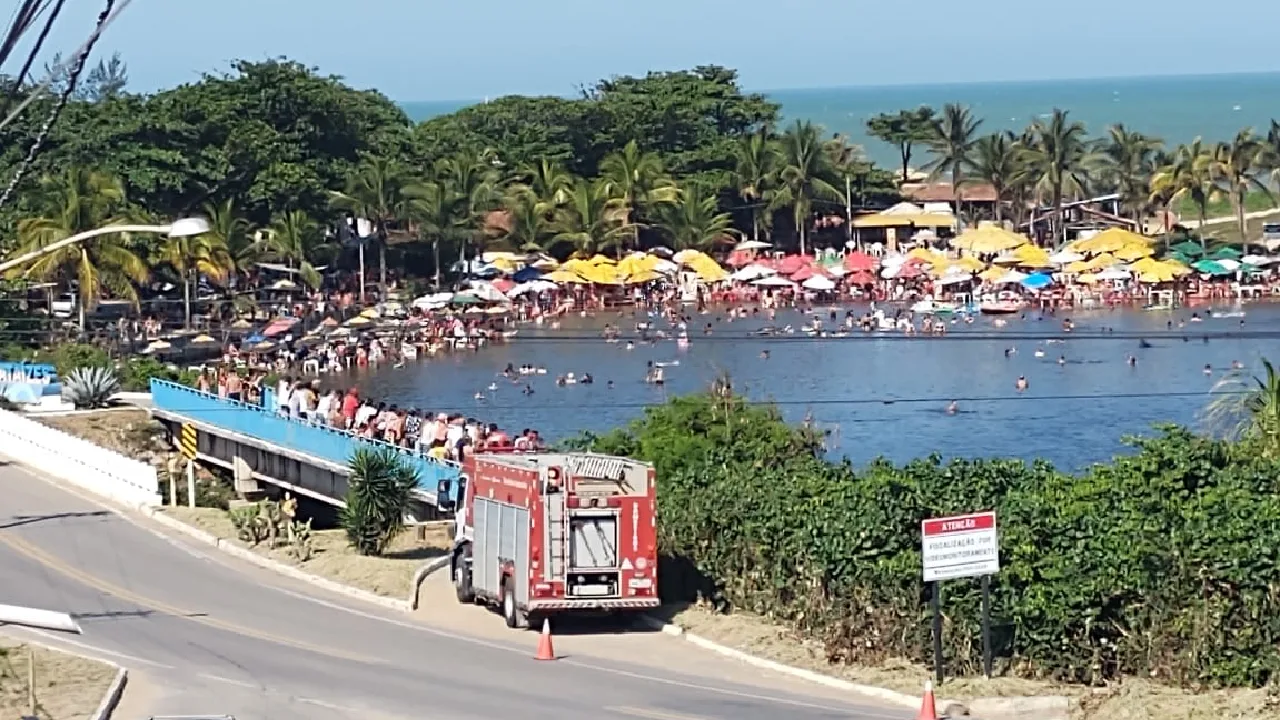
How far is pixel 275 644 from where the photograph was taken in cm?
2755

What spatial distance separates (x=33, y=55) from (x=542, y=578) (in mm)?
13161

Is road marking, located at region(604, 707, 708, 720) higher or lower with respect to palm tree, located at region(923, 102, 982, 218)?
lower

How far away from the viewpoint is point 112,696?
76.7 feet

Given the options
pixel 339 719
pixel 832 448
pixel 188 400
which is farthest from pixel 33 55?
pixel 832 448

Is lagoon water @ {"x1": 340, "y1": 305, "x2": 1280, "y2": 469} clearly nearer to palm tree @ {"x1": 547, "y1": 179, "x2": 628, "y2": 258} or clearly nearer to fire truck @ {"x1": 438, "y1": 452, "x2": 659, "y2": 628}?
palm tree @ {"x1": 547, "y1": 179, "x2": 628, "y2": 258}

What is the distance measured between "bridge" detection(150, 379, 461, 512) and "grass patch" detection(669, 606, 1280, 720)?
28.4ft

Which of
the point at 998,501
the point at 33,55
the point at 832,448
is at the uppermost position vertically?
the point at 33,55

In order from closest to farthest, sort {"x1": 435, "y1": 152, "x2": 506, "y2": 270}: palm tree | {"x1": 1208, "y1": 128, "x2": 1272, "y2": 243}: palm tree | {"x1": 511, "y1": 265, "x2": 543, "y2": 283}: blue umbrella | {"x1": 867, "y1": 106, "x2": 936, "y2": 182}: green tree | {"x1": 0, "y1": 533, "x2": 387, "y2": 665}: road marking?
{"x1": 0, "y1": 533, "x2": 387, "y2": 665}: road marking, {"x1": 511, "y1": 265, "x2": 543, "y2": 283}: blue umbrella, {"x1": 435, "y1": 152, "x2": 506, "y2": 270}: palm tree, {"x1": 1208, "y1": 128, "x2": 1272, "y2": 243}: palm tree, {"x1": 867, "y1": 106, "x2": 936, "y2": 182}: green tree

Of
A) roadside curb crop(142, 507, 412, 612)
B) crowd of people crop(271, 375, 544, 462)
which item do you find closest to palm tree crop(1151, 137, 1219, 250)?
crowd of people crop(271, 375, 544, 462)

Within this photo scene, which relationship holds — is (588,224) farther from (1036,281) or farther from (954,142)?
(954,142)

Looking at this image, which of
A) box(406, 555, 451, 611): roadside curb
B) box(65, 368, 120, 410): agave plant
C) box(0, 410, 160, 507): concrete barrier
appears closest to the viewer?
box(406, 555, 451, 611): roadside curb

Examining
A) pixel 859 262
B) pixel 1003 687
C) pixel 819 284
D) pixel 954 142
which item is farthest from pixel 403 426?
pixel 954 142

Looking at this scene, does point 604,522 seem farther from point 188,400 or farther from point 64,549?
point 188,400

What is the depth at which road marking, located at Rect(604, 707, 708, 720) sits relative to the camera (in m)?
21.9
